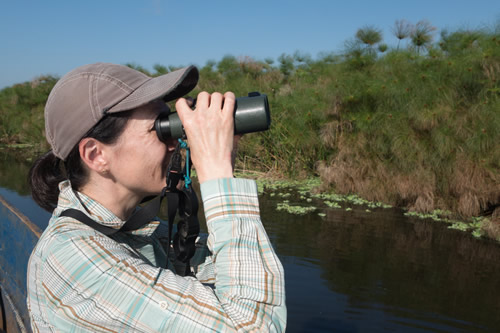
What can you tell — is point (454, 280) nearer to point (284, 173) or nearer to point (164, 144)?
point (164, 144)

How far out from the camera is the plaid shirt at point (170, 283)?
0.75 metres

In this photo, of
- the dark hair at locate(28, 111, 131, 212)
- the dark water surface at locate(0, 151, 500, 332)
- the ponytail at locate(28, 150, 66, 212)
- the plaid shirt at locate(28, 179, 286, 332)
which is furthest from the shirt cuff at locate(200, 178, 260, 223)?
the dark water surface at locate(0, 151, 500, 332)

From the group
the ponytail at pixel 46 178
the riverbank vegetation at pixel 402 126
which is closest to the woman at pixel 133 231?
the ponytail at pixel 46 178

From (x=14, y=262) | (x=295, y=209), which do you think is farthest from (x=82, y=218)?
(x=295, y=209)

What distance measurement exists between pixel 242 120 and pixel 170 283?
39cm

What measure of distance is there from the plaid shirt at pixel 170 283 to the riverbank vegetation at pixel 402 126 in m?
5.44

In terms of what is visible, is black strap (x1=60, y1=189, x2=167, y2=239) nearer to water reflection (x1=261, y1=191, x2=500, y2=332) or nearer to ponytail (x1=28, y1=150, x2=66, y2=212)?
ponytail (x1=28, y1=150, x2=66, y2=212)

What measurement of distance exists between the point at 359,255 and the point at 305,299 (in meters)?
1.32

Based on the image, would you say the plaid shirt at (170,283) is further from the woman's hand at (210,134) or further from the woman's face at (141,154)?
the woman's face at (141,154)

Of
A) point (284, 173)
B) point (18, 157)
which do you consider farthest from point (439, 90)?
point (18, 157)

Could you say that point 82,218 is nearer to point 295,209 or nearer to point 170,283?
point 170,283

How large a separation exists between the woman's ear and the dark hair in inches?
0.6

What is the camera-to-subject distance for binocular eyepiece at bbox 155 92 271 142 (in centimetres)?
95

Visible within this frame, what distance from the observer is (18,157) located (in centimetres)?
1533
